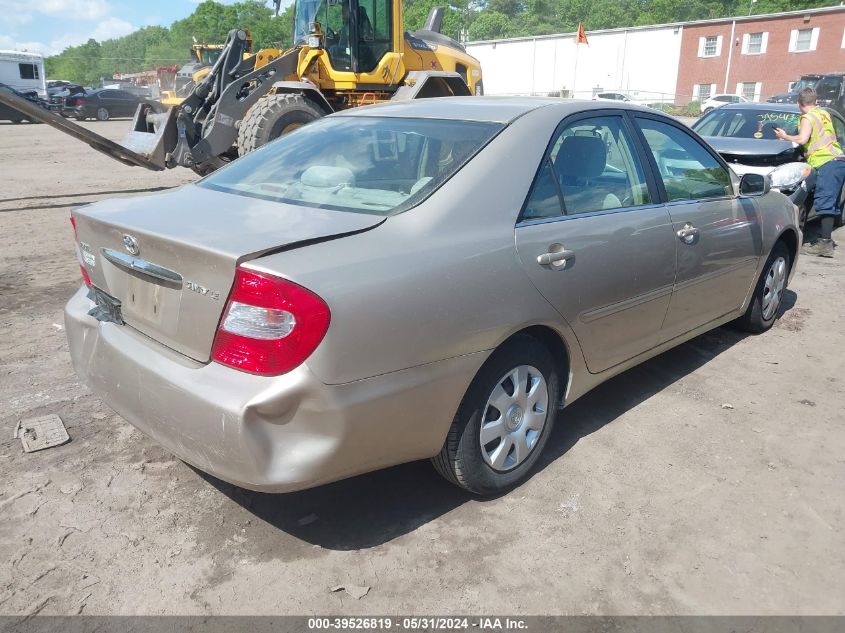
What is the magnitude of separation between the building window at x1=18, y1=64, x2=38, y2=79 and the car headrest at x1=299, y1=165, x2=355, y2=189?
41.5 metres

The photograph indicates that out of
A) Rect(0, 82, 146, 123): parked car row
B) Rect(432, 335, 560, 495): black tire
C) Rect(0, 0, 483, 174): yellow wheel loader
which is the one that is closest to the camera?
Rect(432, 335, 560, 495): black tire

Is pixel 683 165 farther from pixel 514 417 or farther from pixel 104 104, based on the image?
pixel 104 104

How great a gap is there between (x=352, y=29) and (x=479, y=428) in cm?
970

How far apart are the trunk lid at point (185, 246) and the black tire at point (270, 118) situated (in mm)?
6812

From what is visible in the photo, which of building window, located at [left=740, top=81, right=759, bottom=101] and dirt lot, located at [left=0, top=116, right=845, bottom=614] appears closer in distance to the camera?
dirt lot, located at [left=0, top=116, right=845, bottom=614]

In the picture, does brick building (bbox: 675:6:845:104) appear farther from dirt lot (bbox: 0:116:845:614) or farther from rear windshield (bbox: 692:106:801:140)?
dirt lot (bbox: 0:116:845:614)

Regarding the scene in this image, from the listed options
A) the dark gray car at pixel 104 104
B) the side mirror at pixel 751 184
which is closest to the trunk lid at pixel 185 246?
the side mirror at pixel 751 184

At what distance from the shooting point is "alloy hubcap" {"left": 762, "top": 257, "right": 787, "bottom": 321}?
200 inches

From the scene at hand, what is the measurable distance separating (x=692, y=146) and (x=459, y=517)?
2781 mm

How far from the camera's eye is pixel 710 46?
47.2 metres

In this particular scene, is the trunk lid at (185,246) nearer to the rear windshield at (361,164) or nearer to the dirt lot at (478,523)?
the rear windshield at (361,164)

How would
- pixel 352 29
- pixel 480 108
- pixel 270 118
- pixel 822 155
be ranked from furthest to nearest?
pixel 352 29 → pixel 270 118 → pixel 822 155 → pixel 480 108

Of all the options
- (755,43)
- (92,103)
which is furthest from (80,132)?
(755,43)

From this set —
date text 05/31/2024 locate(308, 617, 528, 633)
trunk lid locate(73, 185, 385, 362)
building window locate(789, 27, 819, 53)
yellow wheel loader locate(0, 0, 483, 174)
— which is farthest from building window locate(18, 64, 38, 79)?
building window locate(789, 27, 819, 53)
